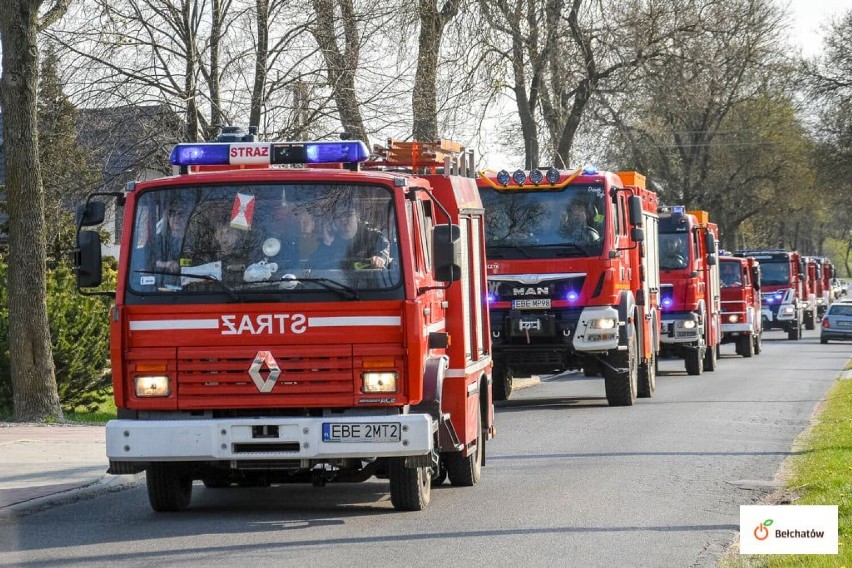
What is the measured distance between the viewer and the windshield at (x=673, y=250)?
27656 millimetres

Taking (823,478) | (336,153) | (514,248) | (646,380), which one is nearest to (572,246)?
(514,248)

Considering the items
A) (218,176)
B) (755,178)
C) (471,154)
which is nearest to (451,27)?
(471,154)

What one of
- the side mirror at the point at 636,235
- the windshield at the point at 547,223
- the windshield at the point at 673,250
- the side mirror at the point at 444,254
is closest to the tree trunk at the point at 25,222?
the windshield at the point at 547,223

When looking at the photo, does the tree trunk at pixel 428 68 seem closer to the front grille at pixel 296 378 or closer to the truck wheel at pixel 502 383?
the truck wheel at pixel 502 383

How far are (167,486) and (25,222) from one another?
25.8ft

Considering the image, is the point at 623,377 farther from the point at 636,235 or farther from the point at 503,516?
the point at 503,516

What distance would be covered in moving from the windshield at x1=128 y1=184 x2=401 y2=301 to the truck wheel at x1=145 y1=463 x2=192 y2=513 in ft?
4.80

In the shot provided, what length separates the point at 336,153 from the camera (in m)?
10.1

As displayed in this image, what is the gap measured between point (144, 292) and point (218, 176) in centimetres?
95

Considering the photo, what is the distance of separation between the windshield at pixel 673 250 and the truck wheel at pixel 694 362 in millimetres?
1904

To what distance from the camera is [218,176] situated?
32.0ft

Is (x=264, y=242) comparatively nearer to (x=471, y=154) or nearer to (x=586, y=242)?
(x=471, y=154)

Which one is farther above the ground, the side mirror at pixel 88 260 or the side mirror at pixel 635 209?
the side mirror at pixel 635 209

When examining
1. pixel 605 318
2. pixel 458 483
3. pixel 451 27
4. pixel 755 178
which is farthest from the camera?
pixel 755 178
